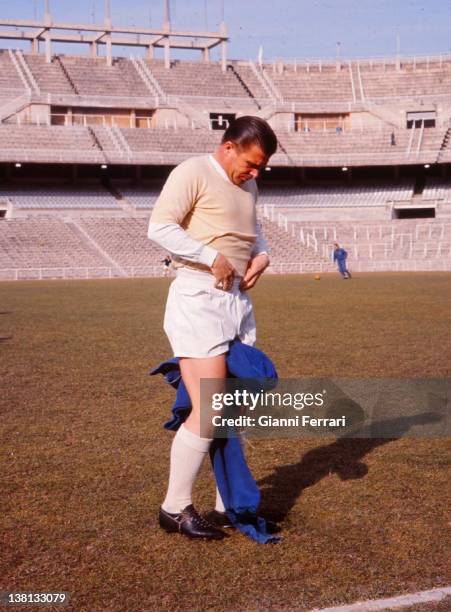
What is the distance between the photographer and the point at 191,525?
4.33m

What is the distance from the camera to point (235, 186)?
4.35 meters

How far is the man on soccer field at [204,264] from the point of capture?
4188mm

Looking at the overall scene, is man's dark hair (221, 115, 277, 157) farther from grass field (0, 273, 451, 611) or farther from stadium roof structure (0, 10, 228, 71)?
stadium roof structure (0, 10, 228, 71)

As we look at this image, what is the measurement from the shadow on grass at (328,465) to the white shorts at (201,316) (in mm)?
1104

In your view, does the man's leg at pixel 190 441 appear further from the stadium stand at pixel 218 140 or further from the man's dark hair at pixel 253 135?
the stadium stand at pixel 218 140

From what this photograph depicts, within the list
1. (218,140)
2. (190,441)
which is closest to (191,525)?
(190,441)

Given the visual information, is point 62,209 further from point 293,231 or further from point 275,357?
point 275,357

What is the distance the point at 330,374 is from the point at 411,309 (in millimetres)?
9766

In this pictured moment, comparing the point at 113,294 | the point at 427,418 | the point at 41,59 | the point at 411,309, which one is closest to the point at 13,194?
the point at 41,59

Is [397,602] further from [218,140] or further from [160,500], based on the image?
[218,140]

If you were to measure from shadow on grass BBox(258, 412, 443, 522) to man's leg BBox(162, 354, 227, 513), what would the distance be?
597 mm

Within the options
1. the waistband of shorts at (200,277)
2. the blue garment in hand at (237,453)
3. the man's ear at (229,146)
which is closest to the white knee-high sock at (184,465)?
the blue garment in hand at (237,453)

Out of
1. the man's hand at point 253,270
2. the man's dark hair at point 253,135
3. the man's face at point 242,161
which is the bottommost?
the man's hand at point 253,270

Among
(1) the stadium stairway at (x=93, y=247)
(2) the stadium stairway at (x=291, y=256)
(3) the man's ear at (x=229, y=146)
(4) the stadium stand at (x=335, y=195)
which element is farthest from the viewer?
(4) the stadium stand at (x=335, y=195)
